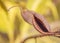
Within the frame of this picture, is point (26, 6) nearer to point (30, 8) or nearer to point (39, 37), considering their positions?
point (30, 8)

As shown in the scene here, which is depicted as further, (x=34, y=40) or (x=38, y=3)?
(x=38, y=3)

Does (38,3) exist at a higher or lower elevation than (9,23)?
higher

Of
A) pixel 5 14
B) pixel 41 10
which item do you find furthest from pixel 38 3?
pixel 5 14

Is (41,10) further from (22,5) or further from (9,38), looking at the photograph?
(9,38)

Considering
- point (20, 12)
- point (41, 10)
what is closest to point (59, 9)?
point (41, 10)

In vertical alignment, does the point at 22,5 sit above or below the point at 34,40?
above
